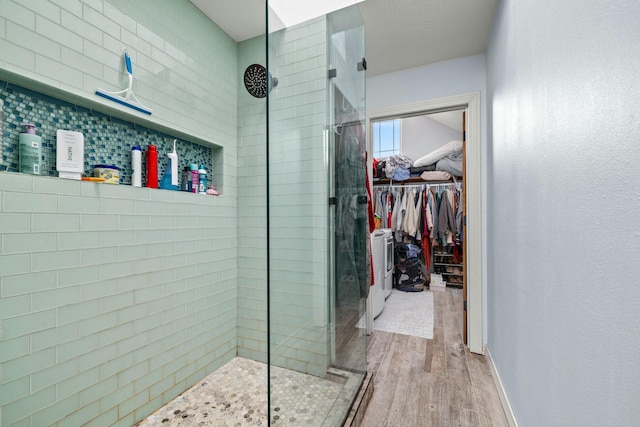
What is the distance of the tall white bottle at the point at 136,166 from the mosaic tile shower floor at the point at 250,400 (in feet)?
4.17

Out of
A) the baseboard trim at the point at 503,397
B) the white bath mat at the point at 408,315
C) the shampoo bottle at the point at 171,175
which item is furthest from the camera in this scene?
the white bath mat at the point at 408,315

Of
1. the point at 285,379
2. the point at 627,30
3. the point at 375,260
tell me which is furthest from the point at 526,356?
the point at 375,260

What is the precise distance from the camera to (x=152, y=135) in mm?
1734

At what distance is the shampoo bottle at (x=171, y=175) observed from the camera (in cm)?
175

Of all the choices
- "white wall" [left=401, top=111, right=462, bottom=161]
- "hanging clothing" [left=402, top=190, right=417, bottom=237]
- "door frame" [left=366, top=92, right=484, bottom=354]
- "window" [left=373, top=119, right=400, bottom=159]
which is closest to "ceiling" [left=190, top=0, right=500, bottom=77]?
"door frame" [left=366, top=92, right=484, bottom=354]

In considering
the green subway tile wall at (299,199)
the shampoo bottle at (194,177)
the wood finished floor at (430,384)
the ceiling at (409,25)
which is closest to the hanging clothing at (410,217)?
the wood finished floor at (430,384)

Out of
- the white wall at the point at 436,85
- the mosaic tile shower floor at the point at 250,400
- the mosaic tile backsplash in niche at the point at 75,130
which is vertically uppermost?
the white wall at the point at 436,85

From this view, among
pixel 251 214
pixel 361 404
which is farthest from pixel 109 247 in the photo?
pixel 361 404

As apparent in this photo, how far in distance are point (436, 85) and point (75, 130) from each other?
2504 millimetres

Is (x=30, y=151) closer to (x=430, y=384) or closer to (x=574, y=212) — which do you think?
(x=574, y=212)

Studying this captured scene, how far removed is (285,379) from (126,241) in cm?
113

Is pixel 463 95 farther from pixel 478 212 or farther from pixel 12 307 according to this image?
pixel 12 307

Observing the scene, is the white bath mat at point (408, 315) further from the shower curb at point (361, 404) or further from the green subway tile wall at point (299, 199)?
the green subway tile wall at point (299, 199)

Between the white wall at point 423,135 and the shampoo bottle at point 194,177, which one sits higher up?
the white wall at point 423,135
